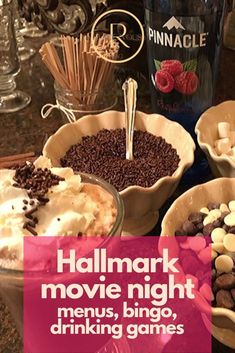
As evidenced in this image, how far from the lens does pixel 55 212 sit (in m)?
0.57

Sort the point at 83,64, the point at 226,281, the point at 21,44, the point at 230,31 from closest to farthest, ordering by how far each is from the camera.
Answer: the point at 226,281
the point at 83,64
the point at 230,31
the point at 21,44

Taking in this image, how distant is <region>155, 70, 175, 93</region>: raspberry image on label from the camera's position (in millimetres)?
840

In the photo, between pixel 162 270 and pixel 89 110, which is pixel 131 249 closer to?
pixel 162 270

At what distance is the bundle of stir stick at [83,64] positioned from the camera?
909 mm

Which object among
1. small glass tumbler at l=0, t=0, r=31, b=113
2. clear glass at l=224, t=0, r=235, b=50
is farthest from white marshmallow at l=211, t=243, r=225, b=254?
clear glass at l=224, t=0, r=235, b=50

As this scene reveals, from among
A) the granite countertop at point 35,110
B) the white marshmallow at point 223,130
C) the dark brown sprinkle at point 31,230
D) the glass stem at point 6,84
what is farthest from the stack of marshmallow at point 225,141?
the glass stem at point 6,84

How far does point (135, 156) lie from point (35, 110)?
0.31m

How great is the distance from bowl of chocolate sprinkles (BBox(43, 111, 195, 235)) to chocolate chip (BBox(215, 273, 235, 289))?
15 cm

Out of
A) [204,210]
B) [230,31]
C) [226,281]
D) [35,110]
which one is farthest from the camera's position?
[230,31]

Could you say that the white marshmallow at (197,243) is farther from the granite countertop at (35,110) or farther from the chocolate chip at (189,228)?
the granite countertop at (35,110)

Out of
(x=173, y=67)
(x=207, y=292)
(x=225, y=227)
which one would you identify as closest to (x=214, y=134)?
(x=173, y=67)

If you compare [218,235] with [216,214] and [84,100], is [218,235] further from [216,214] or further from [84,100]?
[84,100]

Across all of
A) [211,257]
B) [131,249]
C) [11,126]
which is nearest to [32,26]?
[11,126]

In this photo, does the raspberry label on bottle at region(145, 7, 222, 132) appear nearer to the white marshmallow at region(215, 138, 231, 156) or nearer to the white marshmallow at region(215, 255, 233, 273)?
the white marshmallow at region(215, 138, 231, 156)
